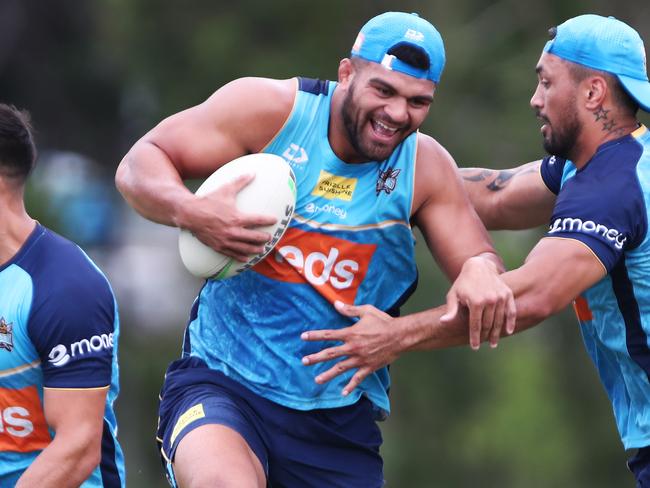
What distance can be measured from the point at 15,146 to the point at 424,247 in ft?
32.9

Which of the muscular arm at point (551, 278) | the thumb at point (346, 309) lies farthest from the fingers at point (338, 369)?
the muscular arm at point (551, 278)

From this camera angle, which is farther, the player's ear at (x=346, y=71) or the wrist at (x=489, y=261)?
the player's ear at (x=346, y=71)

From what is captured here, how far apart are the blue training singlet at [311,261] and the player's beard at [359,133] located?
117mm

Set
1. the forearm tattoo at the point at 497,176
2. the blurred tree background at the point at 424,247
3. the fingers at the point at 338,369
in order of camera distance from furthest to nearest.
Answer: the blurred tree background at the point at 424,247 < the forearm tattoo at the point at 497,176 < the fingers at the point at 338,369

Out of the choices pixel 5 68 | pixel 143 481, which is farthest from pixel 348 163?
pixel 5 68

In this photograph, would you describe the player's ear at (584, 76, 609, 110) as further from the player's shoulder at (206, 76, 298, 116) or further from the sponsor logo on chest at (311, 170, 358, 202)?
the player's shoulder at (206, 76, 298, 116)

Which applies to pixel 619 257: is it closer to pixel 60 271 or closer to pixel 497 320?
pixel 497 320

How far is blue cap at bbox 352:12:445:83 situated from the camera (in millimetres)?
6445

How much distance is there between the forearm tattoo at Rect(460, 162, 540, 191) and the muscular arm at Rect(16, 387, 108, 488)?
2.30 meters

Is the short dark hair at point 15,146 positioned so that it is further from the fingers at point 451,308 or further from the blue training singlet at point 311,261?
the fingers at point 451,308

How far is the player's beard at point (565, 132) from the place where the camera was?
6469 mm

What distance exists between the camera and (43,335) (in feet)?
19.9

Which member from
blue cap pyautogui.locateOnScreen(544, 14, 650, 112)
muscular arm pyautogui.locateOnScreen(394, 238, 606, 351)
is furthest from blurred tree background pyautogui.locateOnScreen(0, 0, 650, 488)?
muscular arm pyautogui.locateOnScreen(394, 238, 606, 351)

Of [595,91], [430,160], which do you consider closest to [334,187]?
[430,160]
